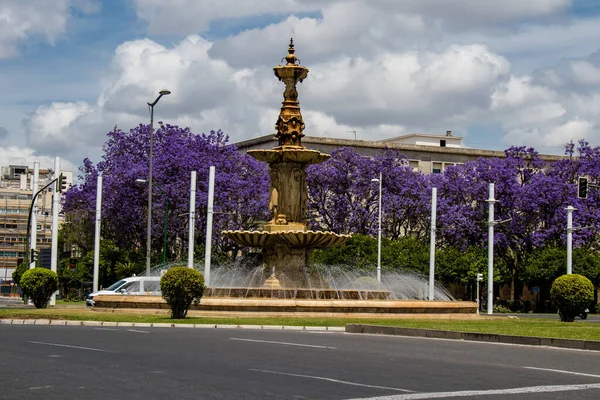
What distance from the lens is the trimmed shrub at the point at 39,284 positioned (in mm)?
36469

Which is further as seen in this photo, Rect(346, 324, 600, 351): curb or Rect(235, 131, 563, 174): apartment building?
Rect(235, 131, 563, 174): apartment building

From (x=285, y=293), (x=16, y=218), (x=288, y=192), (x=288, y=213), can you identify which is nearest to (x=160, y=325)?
(x=285, y=293)

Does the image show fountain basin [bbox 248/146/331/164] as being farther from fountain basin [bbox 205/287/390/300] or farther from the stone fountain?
fountain basin [bbox 205/287/390/300]

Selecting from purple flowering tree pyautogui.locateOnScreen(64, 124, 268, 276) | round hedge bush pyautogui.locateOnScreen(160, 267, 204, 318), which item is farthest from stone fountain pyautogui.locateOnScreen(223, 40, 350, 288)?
purple flowering tree pyautogui.locateOnScreen(64, 124, 268, 276)

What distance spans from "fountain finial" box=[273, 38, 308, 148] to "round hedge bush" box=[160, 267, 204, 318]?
26.5 feet

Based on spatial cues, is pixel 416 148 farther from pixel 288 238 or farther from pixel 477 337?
pixel 477 337

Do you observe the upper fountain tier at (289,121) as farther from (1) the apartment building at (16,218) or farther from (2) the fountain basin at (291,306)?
(1) the apartment building at (16,218)

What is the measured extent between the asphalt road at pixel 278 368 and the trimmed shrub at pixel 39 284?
54.1 feet

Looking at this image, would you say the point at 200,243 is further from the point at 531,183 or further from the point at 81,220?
the point at 531,183

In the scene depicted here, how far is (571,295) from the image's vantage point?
3102 cm


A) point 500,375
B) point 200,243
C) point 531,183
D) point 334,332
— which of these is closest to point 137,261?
point 200,243

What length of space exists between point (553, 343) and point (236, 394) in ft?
35.8

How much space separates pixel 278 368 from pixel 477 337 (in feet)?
29.2

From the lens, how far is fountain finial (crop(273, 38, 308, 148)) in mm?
34969
